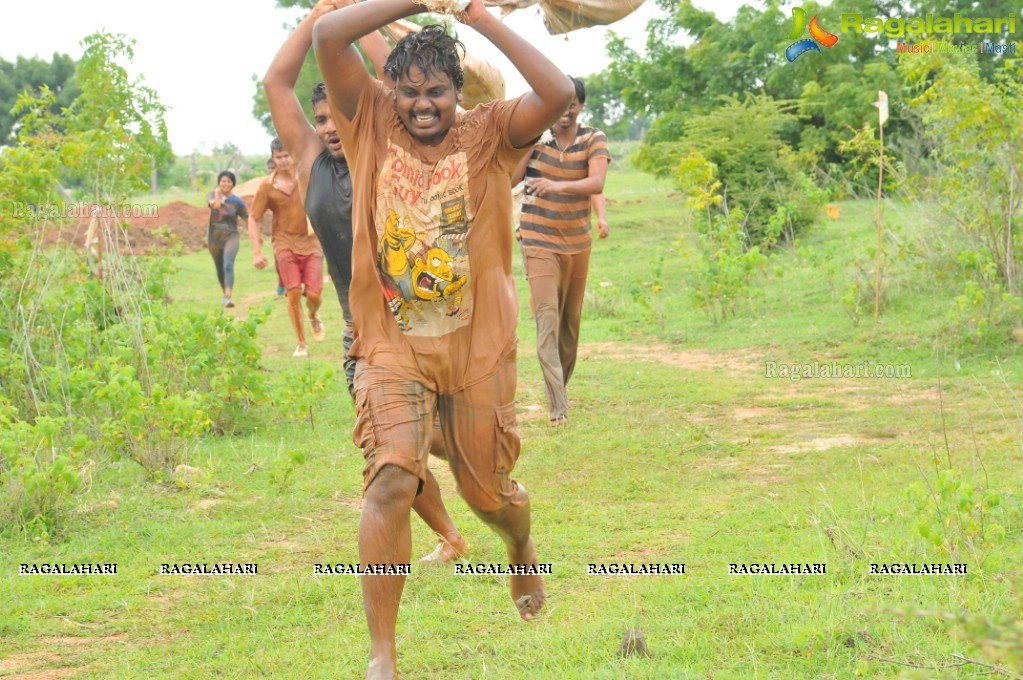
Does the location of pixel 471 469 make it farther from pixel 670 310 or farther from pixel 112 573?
pixel 670 310

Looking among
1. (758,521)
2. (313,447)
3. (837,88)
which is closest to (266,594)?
(758,521)

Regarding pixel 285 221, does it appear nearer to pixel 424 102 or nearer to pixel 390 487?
pixel 424 102

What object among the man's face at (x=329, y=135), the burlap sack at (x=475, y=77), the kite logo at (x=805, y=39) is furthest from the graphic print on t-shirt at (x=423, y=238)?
the kite logo at (x=805, y=39)

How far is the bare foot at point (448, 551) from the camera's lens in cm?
532

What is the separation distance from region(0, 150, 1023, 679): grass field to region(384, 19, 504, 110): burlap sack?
207 centimetres

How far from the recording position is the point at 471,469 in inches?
158

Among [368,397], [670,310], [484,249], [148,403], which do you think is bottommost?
[670,310]

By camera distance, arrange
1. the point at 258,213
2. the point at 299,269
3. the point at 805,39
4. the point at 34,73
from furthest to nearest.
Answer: the point at 34,73 → the point at 805,39 → the point at 299,269 → the point at 258,213

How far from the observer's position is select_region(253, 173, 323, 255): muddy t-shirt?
11.3 meters

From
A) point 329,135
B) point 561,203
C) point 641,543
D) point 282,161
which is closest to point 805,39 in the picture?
point 282,161

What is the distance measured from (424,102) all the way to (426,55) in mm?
155

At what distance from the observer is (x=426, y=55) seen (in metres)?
3.86

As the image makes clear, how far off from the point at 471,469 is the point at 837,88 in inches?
821

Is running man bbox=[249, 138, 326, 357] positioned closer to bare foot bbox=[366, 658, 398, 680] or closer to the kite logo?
the kite logo
